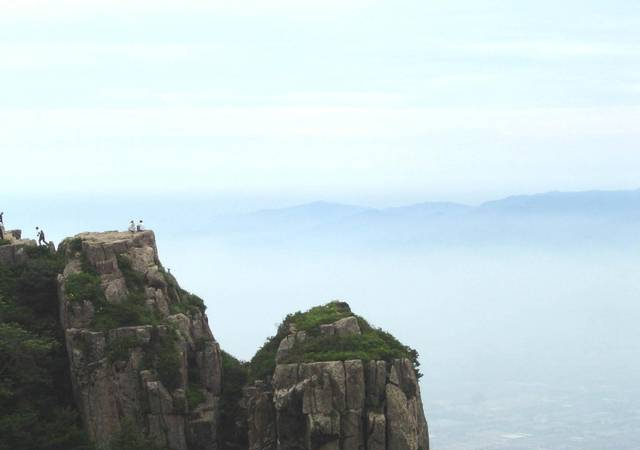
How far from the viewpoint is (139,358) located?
5612cm

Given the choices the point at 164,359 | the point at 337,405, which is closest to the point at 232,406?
the point at 164,359

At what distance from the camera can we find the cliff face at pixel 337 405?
51906mm

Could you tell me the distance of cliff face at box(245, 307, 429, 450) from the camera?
5191cm

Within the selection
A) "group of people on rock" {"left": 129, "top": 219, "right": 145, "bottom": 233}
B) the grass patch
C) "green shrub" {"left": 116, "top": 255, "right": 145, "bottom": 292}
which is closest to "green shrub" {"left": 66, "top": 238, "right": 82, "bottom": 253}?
"green shrub" {"left": 116, "top": 255, "right": 145, "bottom": 292}

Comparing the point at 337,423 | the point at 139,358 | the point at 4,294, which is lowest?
the point at 337,423

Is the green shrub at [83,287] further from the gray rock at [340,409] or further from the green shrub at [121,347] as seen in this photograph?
the gray rock at [340,409]

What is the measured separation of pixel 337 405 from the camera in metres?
52.1

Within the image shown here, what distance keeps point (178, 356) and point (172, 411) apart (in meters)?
2.70

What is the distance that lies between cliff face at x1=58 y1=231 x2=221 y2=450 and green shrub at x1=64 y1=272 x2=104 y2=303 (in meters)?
0.05

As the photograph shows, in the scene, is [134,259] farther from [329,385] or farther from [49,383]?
[329,385]

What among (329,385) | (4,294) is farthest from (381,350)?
(4,294)

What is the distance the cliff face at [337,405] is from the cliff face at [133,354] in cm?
385

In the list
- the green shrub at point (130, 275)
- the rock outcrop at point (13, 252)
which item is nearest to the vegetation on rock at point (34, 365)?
the rock outcrop at point (13, 252)

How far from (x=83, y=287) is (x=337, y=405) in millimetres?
14703
